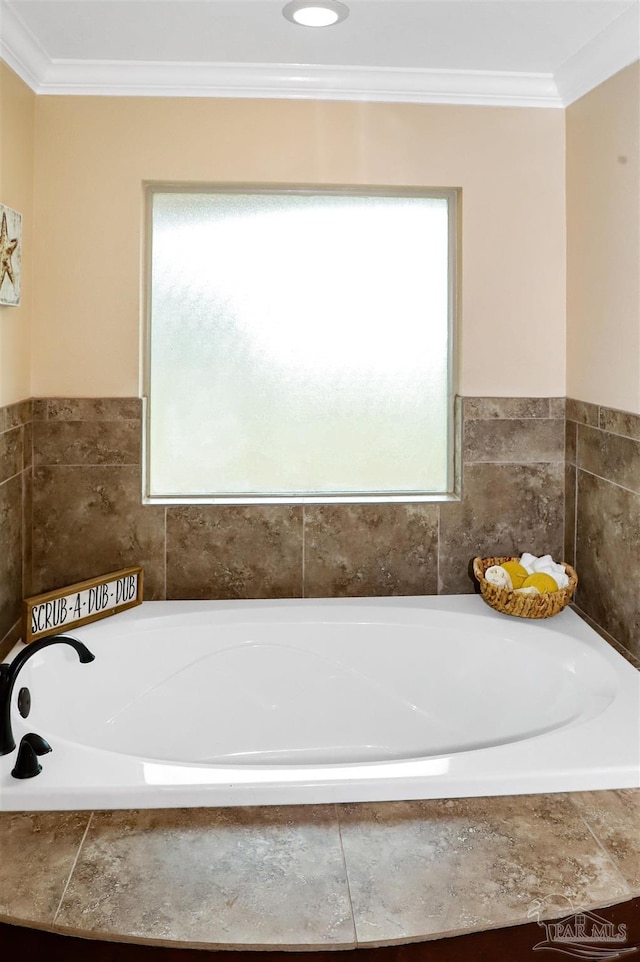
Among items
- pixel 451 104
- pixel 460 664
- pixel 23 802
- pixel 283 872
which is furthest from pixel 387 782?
pixel 451 104

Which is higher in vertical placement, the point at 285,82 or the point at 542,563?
the point at 285,82

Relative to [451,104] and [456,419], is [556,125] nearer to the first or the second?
[451,104]

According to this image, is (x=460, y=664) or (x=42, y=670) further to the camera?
(x=460, y=664)

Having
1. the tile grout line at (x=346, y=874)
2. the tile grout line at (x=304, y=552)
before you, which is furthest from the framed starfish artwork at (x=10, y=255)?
the tile grout line at (x=346, y=874)

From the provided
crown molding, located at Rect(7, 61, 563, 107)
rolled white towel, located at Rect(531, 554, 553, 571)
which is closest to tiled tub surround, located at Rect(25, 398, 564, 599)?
rolled white towel, located at Rect(531, 554, 553, 571)

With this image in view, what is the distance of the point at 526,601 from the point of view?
2609mm

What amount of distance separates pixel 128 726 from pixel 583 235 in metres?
2.12

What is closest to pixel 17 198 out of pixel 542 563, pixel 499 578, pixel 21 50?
pixel 21 50

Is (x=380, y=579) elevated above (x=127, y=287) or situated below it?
below

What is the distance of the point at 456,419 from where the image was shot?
2955 millimetres

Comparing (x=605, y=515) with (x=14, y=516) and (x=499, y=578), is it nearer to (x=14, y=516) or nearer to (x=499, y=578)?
(x=499, y=578)

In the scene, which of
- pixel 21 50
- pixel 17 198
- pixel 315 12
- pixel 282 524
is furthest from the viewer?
pixel 282 524

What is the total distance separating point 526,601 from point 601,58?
1.65 meters

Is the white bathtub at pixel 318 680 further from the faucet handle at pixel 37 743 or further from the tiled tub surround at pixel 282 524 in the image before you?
the faucet handle at pixel 37 743
